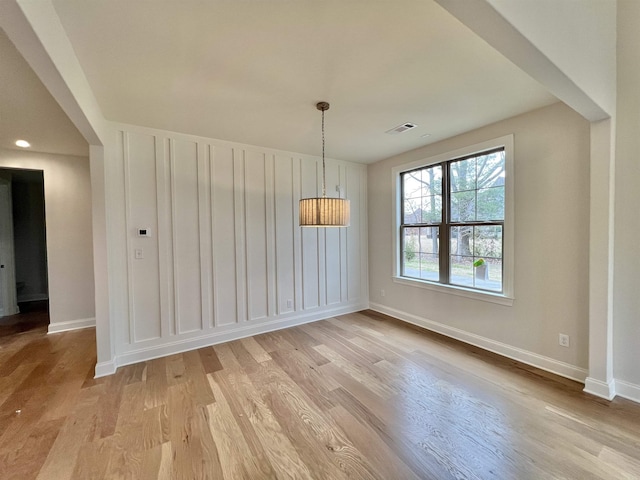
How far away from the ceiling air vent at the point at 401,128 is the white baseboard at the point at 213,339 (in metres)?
2.74

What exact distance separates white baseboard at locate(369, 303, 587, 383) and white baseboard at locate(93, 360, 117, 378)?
11.8ft

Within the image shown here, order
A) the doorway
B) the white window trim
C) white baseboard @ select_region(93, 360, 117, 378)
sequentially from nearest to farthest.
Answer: white baseboard @ select_region(93, 360, 117, 378)
the white window trim
the doorway

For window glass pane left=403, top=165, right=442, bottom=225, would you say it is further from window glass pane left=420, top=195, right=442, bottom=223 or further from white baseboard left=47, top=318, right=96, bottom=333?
white baseboard left=47, top=318, right=96, bottom=333

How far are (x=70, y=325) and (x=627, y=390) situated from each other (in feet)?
20.6

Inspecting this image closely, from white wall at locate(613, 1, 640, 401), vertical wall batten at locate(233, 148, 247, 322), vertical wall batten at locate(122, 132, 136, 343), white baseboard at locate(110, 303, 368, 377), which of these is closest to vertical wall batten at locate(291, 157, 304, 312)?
white baseboard at locate(110, 303, 368, 377)

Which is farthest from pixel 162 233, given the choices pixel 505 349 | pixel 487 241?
pixel 505 349

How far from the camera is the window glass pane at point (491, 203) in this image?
2.91m

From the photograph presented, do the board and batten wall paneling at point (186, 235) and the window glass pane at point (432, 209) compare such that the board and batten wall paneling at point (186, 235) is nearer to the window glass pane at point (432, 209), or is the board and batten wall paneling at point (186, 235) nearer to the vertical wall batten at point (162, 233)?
the vertical wall batten at point (162, 233)

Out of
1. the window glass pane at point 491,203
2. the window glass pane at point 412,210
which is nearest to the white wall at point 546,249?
the window glass pane at point 491,203

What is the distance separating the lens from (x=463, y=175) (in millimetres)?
3273

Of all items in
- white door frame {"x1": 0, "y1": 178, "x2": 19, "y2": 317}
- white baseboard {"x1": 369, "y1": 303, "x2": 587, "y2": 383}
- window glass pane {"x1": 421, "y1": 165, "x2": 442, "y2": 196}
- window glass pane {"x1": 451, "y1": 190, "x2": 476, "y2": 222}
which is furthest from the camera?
white door frame {"x1": 0, "y1": 178, "x2": 19, "y2": 317}

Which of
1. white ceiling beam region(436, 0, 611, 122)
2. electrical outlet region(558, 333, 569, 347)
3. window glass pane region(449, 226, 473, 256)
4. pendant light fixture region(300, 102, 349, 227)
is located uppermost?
white ceiling beam region(436, 0, 611, 122)

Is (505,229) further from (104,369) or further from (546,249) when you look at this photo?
(104,369)

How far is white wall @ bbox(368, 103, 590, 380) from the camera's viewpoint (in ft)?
7.72
